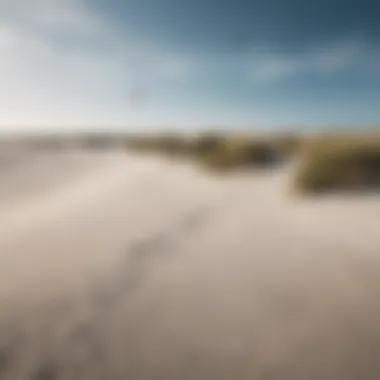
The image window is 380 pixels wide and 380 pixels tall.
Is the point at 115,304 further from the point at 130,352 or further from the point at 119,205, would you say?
the point at 119,205

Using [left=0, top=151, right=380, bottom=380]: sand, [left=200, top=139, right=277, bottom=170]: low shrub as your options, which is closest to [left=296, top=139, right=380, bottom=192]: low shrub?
[left=0, top=151, right=380, bottom=380]: sand

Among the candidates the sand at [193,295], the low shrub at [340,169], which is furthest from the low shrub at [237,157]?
the sand at [193,295]

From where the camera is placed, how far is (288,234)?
23.3ft

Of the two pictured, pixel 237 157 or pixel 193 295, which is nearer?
pixel 193 295

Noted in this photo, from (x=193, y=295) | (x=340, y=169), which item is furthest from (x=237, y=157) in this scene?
(x=193, y=295)

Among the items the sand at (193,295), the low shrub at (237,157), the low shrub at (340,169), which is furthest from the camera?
the low shrub at (237,157)

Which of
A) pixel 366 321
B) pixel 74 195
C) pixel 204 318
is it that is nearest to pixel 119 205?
pixel 74 195

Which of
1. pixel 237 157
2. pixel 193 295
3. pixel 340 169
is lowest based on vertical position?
pixel 193 295

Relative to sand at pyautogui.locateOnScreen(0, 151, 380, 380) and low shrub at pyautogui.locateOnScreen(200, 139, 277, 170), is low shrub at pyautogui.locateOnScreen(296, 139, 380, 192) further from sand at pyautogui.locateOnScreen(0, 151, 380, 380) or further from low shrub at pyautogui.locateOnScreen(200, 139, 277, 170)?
low shrub at pyautogui.locateOnScreen(200, 139, 277, 170)

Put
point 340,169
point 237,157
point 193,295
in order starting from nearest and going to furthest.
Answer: point 193,295, point 340,169, point 237,157

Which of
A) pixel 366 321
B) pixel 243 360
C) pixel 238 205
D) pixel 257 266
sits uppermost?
pixel 238 205

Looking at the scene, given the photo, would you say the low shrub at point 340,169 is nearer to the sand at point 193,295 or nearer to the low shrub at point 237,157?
the sand at point 193,295

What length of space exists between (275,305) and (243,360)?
1.11 meters

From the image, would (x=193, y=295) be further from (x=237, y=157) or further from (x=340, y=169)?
(x=237, y=157)
